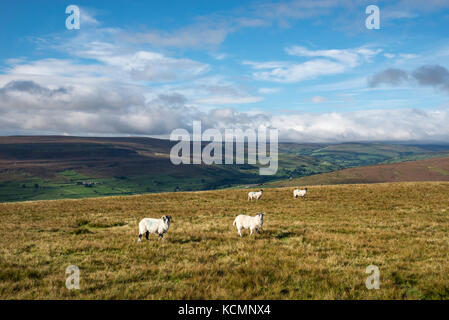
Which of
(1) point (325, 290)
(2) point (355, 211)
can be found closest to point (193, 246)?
(1) point (325, 290)

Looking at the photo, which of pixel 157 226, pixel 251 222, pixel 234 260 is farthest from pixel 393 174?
pixel 234 260

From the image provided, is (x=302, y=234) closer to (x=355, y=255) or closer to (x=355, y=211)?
(x=355, y=255)

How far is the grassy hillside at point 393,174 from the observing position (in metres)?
146

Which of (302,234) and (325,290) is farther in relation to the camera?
(302,234)

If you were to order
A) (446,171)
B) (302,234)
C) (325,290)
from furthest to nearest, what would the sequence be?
(446,171)
(302,234)
(325,290)

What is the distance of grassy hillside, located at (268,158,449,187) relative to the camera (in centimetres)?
14612

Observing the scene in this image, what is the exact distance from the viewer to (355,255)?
10.8 metres

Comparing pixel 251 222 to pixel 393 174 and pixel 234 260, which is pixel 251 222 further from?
pixel 393 174

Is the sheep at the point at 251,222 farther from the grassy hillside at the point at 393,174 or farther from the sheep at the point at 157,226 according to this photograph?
the grassy hillside at the point at 393,174

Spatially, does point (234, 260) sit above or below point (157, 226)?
below

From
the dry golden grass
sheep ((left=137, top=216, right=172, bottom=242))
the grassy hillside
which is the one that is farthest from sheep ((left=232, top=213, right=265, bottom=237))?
the grassy hillside

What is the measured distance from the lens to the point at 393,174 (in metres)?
151

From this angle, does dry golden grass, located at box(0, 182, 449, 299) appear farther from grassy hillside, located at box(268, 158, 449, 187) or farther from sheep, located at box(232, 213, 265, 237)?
grassy hillside, located at box(268, 158, 449, 187)

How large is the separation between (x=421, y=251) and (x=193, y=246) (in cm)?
1017
